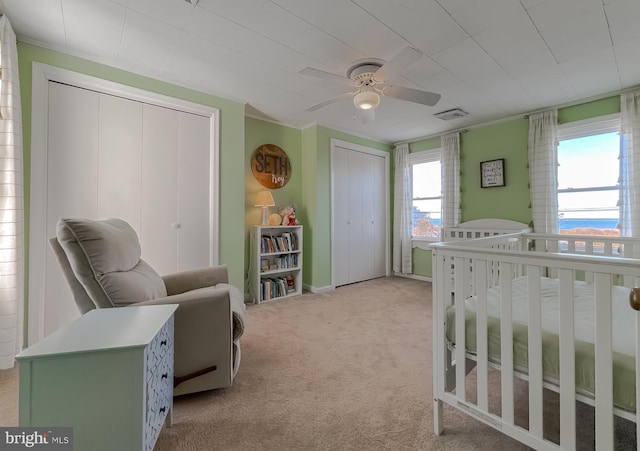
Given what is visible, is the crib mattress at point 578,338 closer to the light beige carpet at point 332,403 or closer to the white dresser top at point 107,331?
the light beige carpet at point 332,403

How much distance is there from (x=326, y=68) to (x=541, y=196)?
287 centimetres

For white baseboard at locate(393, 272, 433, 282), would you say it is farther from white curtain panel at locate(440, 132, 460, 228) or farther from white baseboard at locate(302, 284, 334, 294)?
white baseboard at locate(302, 284, 334, 294)

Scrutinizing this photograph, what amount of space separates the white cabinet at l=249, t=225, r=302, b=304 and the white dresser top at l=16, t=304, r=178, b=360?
7.24 ft

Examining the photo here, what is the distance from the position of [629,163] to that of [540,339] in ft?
10.0

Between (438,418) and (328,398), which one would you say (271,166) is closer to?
(328,398)

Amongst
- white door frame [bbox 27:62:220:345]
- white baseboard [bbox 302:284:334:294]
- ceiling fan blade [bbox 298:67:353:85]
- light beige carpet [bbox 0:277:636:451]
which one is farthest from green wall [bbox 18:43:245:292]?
ceiling fan blade [bbox 298:67:353:85]

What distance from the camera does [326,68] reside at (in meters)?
2.45

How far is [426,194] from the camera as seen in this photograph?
4664mm

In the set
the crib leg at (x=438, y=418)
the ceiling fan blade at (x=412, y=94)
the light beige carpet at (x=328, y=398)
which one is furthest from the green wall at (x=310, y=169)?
the crib leg at (x=438, y=418)

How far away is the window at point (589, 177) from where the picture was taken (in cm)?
303

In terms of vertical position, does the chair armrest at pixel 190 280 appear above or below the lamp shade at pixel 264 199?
below

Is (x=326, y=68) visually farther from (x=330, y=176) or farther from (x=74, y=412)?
(x=74, y=412)

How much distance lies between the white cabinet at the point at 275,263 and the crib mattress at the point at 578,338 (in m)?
2.52

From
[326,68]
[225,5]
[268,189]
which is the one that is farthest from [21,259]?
[326,68]
